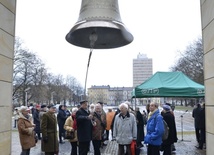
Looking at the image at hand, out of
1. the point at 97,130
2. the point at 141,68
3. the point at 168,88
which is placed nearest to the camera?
the point at 97,130

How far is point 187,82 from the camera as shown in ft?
34.6

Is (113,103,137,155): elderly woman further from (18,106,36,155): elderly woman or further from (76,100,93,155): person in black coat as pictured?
(18,106,36,155): elderly woman

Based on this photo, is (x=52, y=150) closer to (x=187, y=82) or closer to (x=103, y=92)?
(x=187, y=82)

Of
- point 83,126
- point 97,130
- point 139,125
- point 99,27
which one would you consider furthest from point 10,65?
point 139,125

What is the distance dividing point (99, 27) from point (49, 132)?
4.38 m

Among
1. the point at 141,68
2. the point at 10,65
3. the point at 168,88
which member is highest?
the point at 141,68

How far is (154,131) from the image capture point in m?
6.22

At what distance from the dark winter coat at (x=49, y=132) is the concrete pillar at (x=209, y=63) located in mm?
4772

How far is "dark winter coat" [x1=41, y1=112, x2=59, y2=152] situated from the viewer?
23.0ft

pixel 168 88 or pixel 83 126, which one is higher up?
pixel 168 88

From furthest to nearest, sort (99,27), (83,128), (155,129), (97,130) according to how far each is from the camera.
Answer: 1. (97,130)
2. (83,128)
3. (155,129)
4. (99,27)

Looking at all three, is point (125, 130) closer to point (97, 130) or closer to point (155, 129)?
point (155, 129)

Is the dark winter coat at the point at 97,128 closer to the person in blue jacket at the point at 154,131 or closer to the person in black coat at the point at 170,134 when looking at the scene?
the person in blue jacket at the point at 154,131

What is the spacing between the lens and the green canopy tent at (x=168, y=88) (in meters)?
9.81
